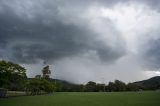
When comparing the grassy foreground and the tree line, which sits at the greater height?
the tree line

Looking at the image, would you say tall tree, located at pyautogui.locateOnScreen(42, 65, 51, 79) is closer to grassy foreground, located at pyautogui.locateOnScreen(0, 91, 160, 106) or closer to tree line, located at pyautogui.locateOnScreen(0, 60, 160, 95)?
tree line, located at pyautogui.locateOnScreen(0, 60, 160, 95)

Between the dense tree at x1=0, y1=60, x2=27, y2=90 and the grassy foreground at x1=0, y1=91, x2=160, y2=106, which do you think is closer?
the grassy foreground at x1=0, y1=91, x2=160, y2=106

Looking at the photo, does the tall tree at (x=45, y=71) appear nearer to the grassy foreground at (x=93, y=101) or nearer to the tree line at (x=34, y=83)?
the tree line at (x=34, y=83)

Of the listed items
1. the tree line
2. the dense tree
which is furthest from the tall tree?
the dense tree

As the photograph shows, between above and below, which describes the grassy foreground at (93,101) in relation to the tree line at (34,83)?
below

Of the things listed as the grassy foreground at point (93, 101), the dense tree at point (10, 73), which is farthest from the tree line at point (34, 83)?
the grassy foreground at point (93, 101)

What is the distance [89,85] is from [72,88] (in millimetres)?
10382

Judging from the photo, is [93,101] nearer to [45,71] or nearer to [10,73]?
[10,73]

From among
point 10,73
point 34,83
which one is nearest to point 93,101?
point 10,73

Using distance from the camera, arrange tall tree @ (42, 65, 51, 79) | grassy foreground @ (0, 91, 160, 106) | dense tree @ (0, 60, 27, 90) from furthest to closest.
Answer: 1. tall tree @ (42, 65, 51, 79)
2. dense tree @ (0, 60, 27, 90)
3. grassy foreground @ (0, 91, 160, 106)

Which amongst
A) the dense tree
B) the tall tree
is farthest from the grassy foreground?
the tall tree

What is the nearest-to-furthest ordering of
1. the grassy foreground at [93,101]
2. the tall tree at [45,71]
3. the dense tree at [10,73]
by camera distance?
1. the grassy foreground at [93,101]
2. the dense tree at [10,73]
3. the tall tree at [45,71]

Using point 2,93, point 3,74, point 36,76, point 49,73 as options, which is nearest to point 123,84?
point 49,73

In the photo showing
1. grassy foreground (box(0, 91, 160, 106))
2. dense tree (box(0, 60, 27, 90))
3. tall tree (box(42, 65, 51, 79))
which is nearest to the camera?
grassy foreground (box(0, 91, 160, 106))
